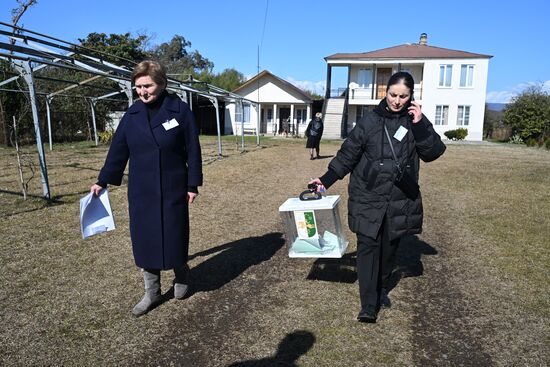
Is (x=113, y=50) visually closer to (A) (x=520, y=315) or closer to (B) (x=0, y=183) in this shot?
(B) (x=0, y=183)

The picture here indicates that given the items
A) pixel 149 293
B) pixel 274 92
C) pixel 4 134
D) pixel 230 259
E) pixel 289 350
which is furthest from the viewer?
pixel 274 92

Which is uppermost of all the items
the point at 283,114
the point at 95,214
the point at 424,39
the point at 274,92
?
the point at 424,39

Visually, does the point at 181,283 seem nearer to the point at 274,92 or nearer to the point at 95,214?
the point at 95,214

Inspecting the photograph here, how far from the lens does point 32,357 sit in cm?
291

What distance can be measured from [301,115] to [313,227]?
34.2 meters

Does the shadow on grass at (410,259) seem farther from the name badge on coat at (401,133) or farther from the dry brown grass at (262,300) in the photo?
the name badge on coat at (401,133)

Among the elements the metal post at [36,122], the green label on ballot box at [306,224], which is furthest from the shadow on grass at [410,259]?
the metal post at [36,122]

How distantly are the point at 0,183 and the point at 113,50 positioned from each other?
31.5m

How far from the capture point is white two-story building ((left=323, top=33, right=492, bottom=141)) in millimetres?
33750

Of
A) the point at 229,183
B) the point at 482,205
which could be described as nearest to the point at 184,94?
the point at 229,183

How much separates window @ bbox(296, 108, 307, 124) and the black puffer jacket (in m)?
34.4

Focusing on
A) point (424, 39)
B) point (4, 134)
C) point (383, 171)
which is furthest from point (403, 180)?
point (424, 39)

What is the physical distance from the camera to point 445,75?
112ft

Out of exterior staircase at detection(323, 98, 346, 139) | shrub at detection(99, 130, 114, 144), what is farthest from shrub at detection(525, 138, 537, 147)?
shrub at detection(99, 130, 114, 144)
